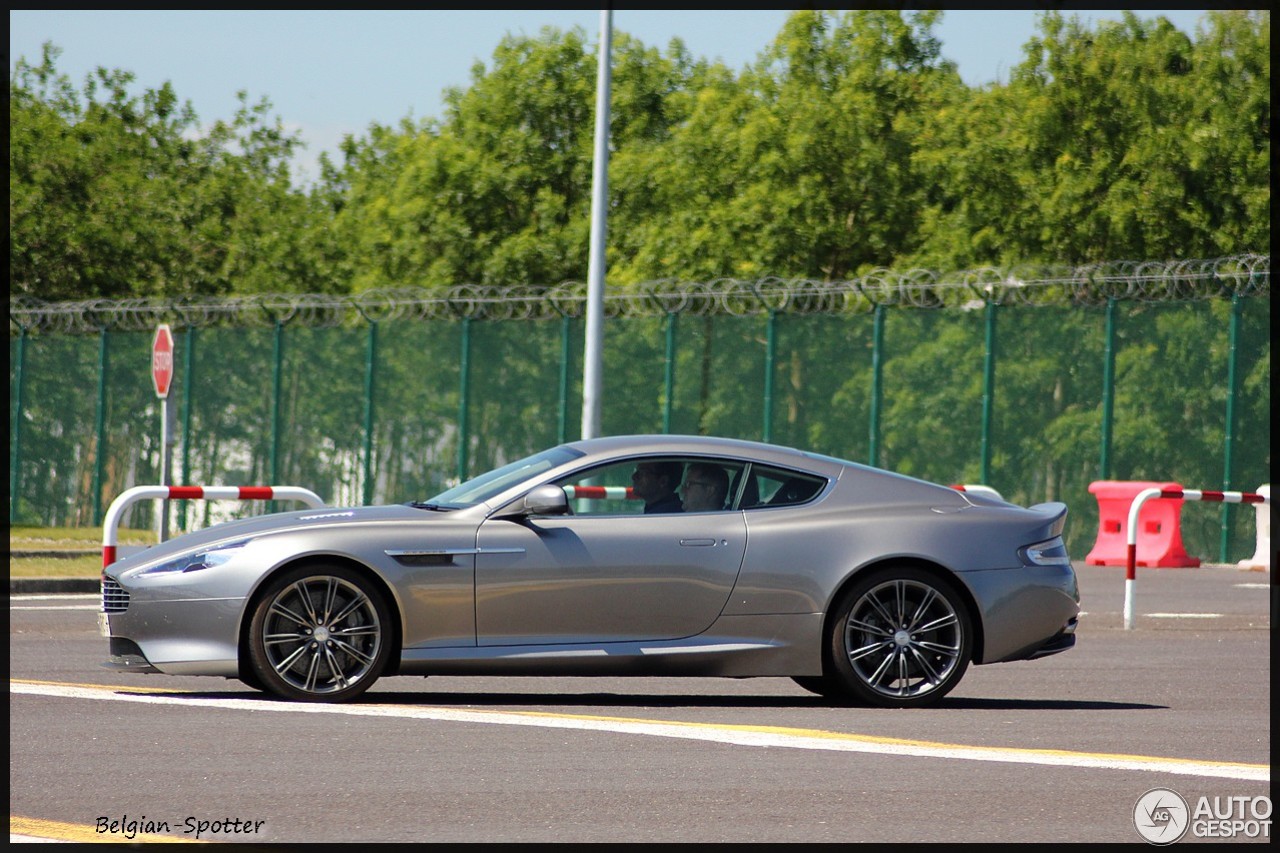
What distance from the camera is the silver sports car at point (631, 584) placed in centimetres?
1013

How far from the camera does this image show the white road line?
27.8 feet

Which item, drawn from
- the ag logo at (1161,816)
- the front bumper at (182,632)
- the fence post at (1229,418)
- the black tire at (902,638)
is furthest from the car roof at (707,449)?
the fence post at (1229,418)

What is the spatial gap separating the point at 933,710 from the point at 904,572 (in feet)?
2.27

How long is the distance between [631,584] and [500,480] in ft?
3.11

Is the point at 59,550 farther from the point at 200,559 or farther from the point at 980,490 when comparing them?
the point at 200,559

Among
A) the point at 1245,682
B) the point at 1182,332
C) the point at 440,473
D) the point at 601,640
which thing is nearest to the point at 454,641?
the point at 601,640

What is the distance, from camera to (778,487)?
35.3 ft

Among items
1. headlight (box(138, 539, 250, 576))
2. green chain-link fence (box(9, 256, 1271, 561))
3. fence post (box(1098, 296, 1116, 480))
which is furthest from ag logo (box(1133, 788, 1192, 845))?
fence post (box(1098, 296, 1116, 480))

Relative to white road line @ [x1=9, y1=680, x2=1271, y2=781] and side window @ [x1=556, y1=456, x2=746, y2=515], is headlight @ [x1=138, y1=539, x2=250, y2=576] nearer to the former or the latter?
white road line @ [x1=9, y1=680, x2=1271, y2=781]

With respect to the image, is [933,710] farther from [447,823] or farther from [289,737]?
[447,823]

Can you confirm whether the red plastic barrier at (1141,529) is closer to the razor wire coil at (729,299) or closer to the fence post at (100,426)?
the razor wire coil at (729,299)

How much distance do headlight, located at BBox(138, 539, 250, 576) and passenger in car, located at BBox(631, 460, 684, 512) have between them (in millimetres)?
1964

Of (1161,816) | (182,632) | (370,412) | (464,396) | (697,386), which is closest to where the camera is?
(1161,816)

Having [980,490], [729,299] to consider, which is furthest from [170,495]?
[729,299]
